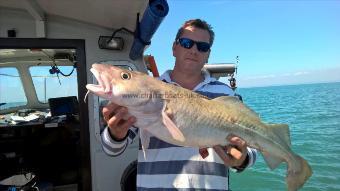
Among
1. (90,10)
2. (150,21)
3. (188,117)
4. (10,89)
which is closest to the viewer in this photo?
(188,117)

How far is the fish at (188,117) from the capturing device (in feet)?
7.83

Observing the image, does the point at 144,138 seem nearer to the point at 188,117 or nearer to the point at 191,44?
the point at 188,117

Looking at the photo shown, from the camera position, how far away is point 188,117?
2592 millimetres

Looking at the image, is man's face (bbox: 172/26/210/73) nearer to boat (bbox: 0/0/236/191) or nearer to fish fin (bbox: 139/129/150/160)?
boat (bbox: 0/0/236/191)

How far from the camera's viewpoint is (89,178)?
541cm

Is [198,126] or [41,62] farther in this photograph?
[41,62]

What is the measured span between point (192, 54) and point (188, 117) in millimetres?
719

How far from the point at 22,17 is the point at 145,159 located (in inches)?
134

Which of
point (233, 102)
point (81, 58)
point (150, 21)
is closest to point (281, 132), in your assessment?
point (233, 102)

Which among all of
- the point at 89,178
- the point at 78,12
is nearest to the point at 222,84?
the point at 78,12

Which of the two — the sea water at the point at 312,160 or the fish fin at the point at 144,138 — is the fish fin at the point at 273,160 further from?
the sea water at the point at 312,160

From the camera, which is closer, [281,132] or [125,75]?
[125,75]

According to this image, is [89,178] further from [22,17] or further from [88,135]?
[22,17]

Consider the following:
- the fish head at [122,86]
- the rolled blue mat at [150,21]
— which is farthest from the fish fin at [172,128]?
the rolled blue mat at [150,21]
